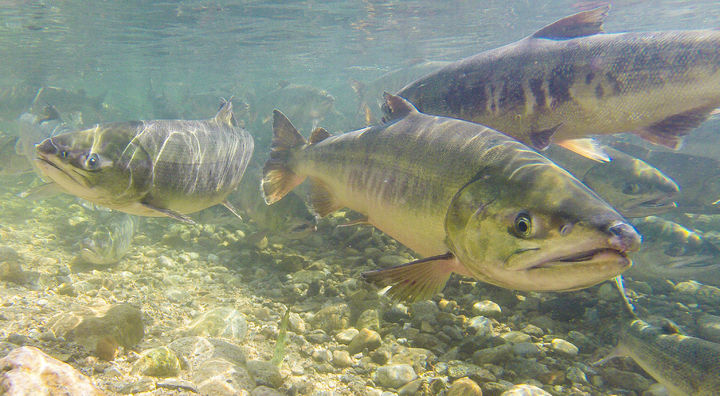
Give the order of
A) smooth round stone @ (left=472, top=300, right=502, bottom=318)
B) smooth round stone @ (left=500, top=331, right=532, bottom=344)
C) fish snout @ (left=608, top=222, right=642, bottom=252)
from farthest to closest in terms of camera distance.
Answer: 1. smooth round stone @ (left=472, top=300, right=502, bottom=318)
2. smooth round stone @ (left=500, top=331, right=532, bottom=344)
3. fish snout @ (left=608, top=222, right=642, bottom=252)

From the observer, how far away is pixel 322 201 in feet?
12.6

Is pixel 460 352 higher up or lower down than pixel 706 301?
higher up

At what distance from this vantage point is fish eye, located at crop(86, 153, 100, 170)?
3.00 m

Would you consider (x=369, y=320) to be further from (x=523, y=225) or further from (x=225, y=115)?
(x=225, y=115)

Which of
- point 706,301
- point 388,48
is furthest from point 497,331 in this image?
point 388,48

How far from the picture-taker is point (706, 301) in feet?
14.6

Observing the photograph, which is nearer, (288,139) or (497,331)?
(497,331)

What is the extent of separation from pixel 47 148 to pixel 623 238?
4039 millimetres

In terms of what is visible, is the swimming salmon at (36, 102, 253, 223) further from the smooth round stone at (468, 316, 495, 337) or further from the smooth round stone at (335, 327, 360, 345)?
the smooth round stone at (468, 316, 495, 337)

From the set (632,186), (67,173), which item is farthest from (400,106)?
(632,186)

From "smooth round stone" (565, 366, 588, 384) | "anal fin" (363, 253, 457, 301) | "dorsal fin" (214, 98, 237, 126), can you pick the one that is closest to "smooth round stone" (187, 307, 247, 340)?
"anal fin" (363, 253, 457, 301)

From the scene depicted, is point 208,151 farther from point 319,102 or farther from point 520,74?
point 319,102

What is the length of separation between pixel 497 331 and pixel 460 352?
576 mm

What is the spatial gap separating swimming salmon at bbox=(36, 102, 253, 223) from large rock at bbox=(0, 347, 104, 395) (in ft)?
5.44
